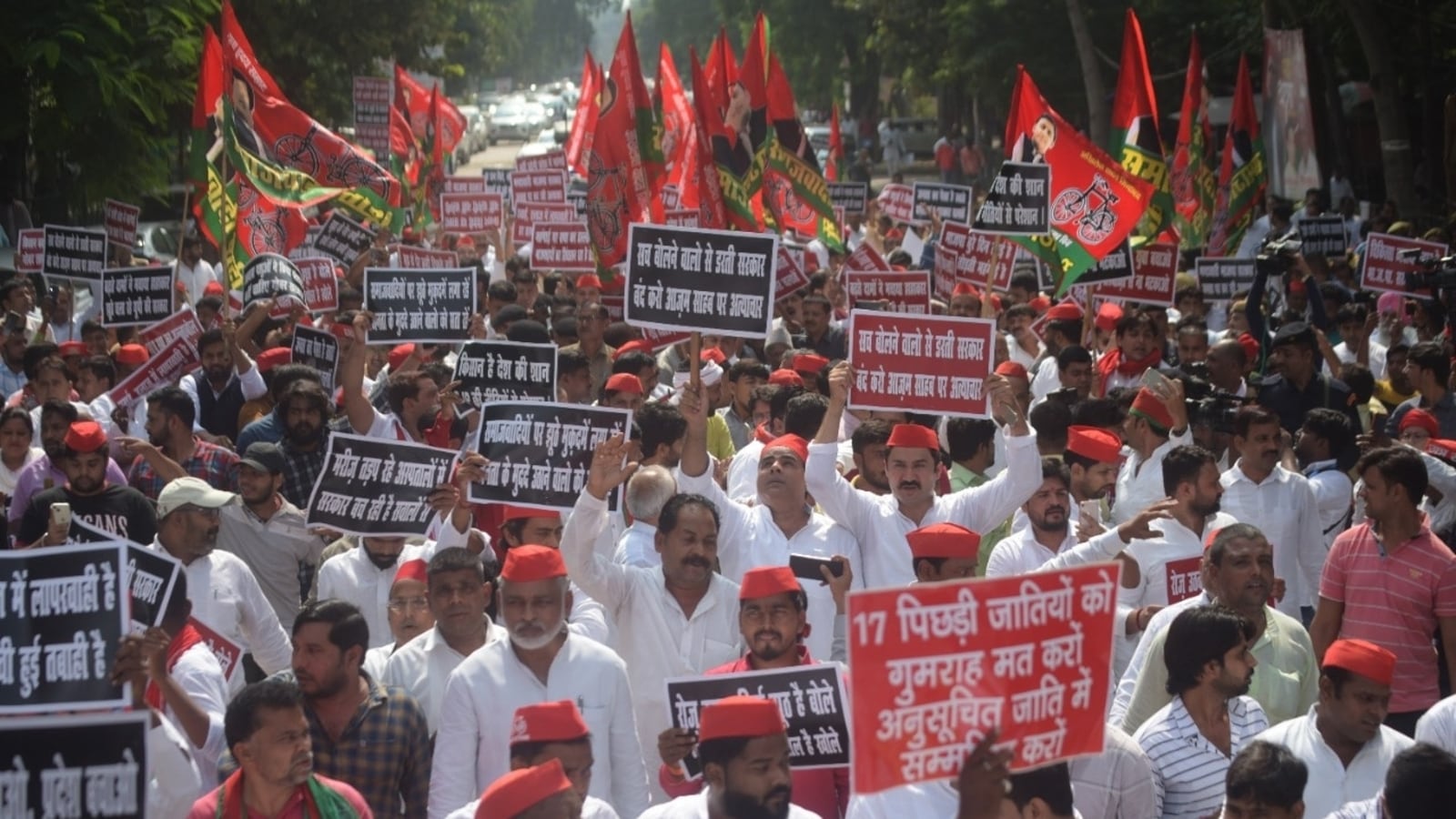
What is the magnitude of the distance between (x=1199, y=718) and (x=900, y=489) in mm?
2322

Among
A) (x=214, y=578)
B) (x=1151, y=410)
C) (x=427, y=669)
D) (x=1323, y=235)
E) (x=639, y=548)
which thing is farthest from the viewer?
(x=1323, y=235)

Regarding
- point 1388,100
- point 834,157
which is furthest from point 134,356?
point 1388,100

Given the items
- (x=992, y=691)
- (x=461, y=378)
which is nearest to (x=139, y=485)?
(x=461, y=378)

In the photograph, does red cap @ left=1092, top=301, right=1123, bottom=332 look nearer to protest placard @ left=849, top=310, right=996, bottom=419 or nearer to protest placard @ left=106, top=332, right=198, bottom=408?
protest placard @ left=849, top=310, right=996, bottom=419

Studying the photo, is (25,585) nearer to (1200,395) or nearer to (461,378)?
(461,378)

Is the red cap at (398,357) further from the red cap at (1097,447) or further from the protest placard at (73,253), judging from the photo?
the red cap at (1097,447)

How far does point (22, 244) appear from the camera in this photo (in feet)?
56.3

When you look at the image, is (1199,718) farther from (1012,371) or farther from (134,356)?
(134,356)

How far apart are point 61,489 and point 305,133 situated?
6.85 meters

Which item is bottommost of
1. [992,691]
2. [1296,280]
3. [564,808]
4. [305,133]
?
[564,808]

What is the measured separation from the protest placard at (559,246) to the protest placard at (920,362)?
7.97m

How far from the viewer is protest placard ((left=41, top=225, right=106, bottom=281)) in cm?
1628

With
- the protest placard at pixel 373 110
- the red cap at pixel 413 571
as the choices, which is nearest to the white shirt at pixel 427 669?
the red cap at pixel 413 571

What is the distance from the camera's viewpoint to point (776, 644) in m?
6.33
